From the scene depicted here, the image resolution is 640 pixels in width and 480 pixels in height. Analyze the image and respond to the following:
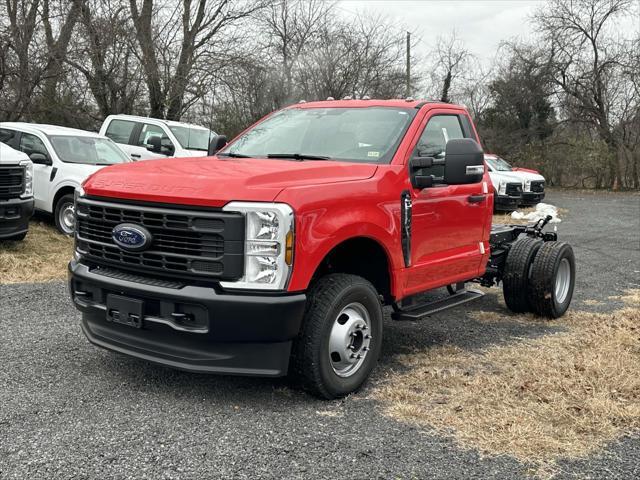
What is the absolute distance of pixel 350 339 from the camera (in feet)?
14.7

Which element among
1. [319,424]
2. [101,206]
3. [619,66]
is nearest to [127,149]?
[101,206]

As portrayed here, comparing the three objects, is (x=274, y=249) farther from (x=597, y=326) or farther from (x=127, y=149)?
(x=127, y=149)

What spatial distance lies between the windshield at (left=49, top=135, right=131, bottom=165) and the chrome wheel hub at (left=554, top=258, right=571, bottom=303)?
311 inches

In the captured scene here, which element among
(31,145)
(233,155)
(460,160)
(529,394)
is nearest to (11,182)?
(31,145)

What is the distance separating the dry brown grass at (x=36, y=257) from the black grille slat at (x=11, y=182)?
84 cm

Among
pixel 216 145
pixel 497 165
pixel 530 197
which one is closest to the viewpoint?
pixel 216 145

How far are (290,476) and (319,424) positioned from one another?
68cm

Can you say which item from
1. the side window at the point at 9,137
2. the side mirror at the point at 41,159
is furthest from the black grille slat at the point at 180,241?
the side window at the point at 9,137

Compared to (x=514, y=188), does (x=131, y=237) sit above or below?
above

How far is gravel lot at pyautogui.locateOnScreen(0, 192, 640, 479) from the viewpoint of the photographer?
3490 millimetres

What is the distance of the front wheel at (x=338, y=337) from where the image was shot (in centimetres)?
422

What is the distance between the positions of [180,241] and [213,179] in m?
0.42

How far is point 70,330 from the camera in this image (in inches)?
239

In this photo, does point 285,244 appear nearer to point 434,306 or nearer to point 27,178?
point 434,306
